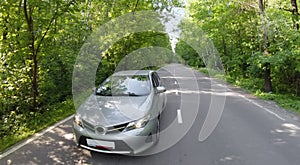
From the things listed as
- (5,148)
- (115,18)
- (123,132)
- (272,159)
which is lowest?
(272,159)

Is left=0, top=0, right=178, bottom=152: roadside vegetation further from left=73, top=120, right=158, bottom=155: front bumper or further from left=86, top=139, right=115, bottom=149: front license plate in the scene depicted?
left=86, top=139, right=115, bottom=149: front license plate

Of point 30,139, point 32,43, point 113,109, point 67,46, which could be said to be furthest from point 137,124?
point 67,46

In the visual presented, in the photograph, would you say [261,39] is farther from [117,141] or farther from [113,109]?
[117,141]

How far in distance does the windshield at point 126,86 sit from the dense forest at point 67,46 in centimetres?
229

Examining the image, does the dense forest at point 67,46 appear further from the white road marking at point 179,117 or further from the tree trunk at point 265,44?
the white road marking at point 179,117

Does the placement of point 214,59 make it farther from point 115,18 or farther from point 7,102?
point 7,102

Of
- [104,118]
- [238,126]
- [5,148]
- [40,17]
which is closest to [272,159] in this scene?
[238,126]

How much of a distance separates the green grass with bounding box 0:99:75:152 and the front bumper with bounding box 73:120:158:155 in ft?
6.50

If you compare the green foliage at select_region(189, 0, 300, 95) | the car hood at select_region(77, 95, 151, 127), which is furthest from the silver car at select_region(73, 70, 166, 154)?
the green foliage at select_region(189, 0, 300, 95)

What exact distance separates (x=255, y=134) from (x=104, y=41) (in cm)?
971

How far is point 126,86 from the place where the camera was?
17.4 feet

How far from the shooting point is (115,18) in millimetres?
13031

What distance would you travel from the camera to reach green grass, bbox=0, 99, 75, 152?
506 cm

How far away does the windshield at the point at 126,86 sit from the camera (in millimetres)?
5059
